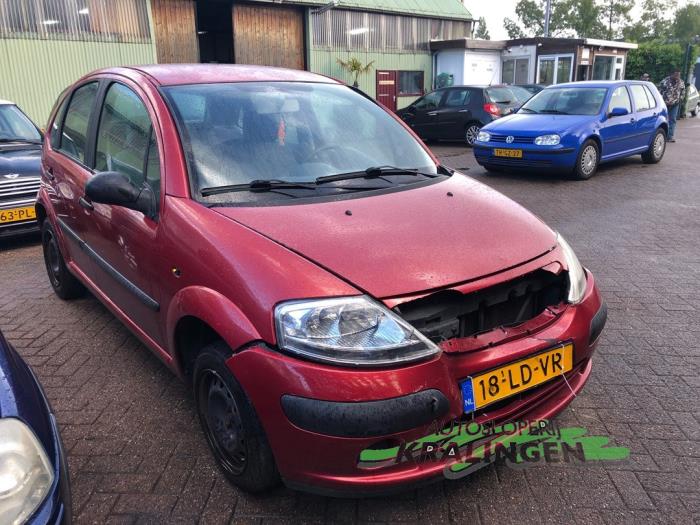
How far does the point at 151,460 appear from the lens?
2.59 m

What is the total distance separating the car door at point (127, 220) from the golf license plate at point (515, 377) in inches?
58.8

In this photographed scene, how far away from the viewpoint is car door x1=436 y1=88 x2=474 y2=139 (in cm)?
1486

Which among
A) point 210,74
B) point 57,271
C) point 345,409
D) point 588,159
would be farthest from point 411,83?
point 345,409

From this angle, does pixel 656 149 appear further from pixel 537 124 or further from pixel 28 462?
pixel 28 462

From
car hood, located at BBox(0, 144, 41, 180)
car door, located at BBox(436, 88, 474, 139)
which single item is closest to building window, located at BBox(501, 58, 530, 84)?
car door, located at BBox(436, 88, 474, 139)

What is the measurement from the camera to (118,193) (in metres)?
2.64

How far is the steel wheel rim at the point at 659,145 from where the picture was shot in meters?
11.4

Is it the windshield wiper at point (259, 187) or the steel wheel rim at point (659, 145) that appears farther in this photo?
the steel wheel rim at point (659, 145)

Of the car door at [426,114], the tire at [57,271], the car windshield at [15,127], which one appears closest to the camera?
the tire at [57,271]

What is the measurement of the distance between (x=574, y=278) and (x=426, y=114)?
1386 cm

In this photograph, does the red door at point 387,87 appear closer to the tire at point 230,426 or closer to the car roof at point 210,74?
the car roof at point 210,74

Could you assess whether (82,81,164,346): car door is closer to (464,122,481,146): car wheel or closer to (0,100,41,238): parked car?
(0,100,41,238): parked car

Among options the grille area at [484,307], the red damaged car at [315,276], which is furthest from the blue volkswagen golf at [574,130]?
the grille area at [484,307]

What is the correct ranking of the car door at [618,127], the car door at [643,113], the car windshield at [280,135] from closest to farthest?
the car windshield at [280,135] → the car door at [618,127] → the car door at [643,113]
